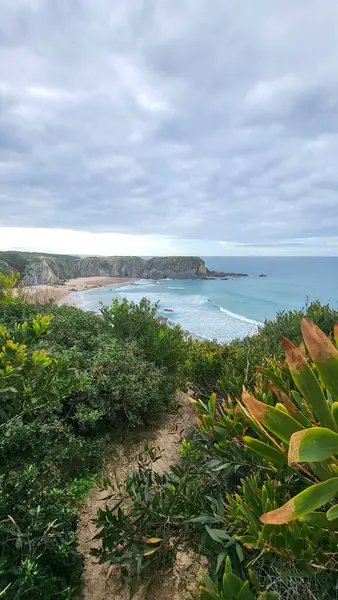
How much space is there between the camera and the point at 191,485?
6.48 ft

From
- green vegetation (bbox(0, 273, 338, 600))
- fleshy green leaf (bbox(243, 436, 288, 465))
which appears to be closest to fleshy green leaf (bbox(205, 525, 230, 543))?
green vegetation (bbox(0, 273, 338, 600))

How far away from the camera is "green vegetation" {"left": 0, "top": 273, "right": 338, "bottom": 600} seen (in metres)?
0.99

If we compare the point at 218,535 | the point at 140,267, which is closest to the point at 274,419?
the point at 218,535

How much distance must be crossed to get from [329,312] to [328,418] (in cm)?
551

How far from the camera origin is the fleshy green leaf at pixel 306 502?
0.80 m

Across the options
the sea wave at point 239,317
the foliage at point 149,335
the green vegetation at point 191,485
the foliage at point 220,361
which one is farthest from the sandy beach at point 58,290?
the sea wave at point 239,317

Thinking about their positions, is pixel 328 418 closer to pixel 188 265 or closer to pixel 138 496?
pixel 138 496

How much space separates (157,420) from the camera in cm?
404

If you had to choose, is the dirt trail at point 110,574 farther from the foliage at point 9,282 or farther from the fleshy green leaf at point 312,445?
the foliage at point 9,282

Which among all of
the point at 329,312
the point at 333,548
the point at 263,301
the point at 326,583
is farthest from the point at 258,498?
the point at 263,301

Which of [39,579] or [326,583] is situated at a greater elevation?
[326,583]

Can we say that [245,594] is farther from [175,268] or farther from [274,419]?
[175,268]

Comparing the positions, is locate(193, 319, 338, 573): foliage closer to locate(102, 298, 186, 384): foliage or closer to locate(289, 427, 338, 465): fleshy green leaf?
locate(289, 427, 338, 465): fleshy green leaf

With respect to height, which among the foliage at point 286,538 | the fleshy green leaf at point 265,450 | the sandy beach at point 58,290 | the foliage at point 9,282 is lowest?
the sandy beach at point 58,290
